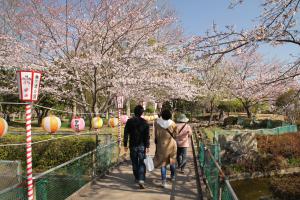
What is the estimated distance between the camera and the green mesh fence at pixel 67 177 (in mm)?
5138

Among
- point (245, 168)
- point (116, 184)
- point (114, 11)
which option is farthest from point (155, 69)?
point (116, 184)

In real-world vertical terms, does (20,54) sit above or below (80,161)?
above

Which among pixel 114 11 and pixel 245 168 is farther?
pixel 114 11

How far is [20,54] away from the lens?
47.3 feet

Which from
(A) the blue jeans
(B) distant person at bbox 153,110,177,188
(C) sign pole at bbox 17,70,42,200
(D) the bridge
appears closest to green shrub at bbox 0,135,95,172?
(D) the bridge

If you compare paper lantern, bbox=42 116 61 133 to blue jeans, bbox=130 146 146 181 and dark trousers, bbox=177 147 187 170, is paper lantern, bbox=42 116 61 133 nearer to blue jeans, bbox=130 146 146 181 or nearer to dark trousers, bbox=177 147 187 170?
blue jeans, bbox=130 146 146 181

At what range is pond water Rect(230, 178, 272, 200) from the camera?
34.4 feet

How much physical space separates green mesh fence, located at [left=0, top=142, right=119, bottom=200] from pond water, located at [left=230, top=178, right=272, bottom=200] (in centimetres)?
430

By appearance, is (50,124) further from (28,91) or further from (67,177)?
(28,91)

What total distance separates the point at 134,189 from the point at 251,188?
5228mm

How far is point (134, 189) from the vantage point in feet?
25.2

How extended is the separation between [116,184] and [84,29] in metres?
7.42

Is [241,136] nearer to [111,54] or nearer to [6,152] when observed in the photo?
[111,54]

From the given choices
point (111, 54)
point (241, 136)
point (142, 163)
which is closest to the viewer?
point (142, 163)
